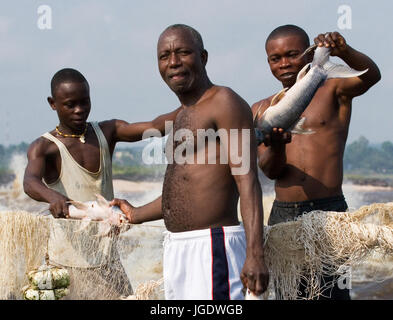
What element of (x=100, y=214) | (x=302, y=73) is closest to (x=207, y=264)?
(x=100, y=214)

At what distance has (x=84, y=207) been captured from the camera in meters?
4.14

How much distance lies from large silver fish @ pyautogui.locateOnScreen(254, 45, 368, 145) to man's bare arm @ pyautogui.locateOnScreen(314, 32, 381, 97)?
0.20 ft

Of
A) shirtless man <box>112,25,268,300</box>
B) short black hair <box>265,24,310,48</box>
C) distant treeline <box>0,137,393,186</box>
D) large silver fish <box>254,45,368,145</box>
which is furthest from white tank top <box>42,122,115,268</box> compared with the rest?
distant treeline <box>0,137,393,186</box>

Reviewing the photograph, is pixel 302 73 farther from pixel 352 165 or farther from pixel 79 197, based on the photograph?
pixel 352 165

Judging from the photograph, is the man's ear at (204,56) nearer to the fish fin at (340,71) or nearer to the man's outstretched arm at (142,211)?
the man's outstretched arm at (142,211)

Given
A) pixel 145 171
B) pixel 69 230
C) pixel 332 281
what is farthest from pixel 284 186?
pixel 145 171

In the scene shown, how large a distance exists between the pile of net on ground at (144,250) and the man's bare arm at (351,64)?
908 mm

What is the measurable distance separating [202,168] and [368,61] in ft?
5.34

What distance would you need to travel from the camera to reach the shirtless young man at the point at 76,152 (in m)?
4.61

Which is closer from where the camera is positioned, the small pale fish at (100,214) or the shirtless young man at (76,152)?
the small pale fish at (100,214)

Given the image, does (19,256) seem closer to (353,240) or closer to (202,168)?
(202,168)

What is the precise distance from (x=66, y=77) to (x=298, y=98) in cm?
180

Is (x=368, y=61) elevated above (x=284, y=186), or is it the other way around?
(x=368, y=61)

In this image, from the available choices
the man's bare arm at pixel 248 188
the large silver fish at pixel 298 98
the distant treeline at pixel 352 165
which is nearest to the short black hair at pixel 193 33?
the man's bare arm at pixel 248 188
